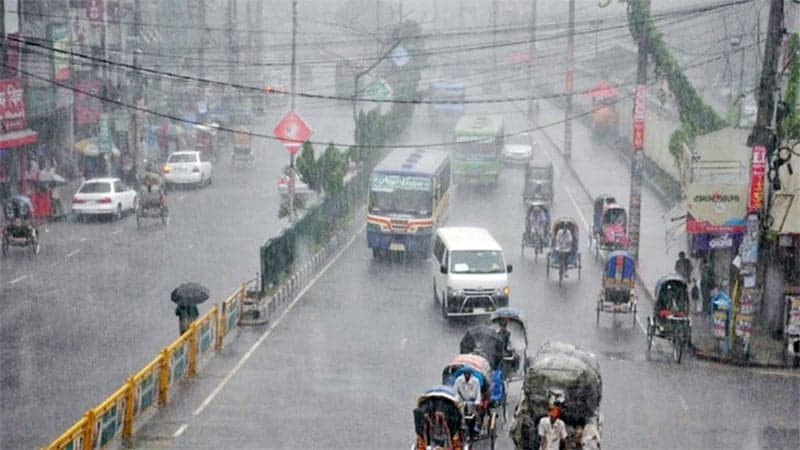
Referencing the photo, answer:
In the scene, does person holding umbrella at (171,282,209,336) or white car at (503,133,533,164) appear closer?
person holding umbrella at (171,282,209,336)

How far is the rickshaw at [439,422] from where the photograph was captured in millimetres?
17094

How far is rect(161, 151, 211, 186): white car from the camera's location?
178ft

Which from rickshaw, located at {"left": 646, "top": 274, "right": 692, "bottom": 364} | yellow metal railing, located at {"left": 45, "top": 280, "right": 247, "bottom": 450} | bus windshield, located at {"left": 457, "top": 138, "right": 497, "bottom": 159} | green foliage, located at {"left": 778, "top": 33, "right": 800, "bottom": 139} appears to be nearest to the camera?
yellow metal railing, located at {"left": 45, "top": 280, "right": 247, "bottom": 450}

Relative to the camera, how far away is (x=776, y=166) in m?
25.7

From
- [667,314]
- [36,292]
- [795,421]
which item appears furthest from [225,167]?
[795,421]

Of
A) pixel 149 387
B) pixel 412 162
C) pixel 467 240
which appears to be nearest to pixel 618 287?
pixel 467 240

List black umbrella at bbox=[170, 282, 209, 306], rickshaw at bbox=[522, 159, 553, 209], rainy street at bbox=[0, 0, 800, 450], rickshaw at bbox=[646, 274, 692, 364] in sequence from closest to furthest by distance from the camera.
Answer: rainy street at bbox=[0, 0, 800, 450] < black umbrella at bbox=[170, 282, 209, 306] < rickshaw at bbox=[646, 274, 692, 364] < rickshaw at bbox=[522, 159, 553, 209]

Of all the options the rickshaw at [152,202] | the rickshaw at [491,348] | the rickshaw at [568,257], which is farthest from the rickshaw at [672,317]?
the rickshaw at [152,202]

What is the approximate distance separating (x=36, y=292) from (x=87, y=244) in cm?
816

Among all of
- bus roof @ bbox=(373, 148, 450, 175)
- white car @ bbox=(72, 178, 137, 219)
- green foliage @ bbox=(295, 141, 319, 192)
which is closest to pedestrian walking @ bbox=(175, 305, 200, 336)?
bus roof @ bbox=(373, 148, 450, 175)

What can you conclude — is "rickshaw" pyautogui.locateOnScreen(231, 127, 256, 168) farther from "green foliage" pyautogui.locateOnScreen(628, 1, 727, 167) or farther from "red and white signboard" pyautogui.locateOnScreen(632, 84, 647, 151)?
"green foliage" pyautogui.locateOnScreen(628, 1, 727, 167)

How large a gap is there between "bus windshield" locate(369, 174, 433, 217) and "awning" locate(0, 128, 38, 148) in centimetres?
1377

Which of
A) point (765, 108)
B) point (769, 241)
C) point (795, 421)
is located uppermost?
point (765, 108)

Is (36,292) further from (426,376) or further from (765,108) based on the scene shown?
(765,108)
